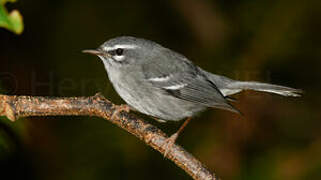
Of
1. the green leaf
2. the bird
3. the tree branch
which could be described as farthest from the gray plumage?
the green leaf

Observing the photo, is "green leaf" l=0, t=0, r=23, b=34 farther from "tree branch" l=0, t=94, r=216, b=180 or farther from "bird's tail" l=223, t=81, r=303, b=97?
"bird's tail" l=223, t=81, r=303, b=97

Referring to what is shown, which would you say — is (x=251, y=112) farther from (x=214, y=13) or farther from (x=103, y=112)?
(x=103, y=112)

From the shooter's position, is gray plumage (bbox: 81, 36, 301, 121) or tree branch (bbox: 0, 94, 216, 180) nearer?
tree branch (bbox: 0, 94, 216, 180)

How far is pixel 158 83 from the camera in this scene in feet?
13.8

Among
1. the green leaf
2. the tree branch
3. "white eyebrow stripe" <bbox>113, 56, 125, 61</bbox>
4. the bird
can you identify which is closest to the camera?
the green leaf

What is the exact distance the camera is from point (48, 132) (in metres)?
4.94

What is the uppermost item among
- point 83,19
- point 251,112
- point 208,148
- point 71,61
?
point 83,19

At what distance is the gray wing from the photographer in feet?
13.9

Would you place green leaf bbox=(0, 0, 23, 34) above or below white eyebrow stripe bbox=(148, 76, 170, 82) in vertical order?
above

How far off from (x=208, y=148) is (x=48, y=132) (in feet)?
6.10

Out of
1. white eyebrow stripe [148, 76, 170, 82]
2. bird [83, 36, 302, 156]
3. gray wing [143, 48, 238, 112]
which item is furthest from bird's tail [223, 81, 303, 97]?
white eyebrow stripe [148, 76, 170, 82]

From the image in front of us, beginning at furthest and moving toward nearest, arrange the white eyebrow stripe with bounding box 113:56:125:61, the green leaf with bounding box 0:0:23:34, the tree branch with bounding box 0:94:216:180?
the white eyebrow stripe with bounding box 113:56:125:61 < the tree branch with bounding box 0:94:216:180 < the green leaf with bounding box 0:0:23:34

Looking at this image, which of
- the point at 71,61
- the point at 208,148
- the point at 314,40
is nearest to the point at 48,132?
the point at 71,61

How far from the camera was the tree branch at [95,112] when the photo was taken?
101 inches
